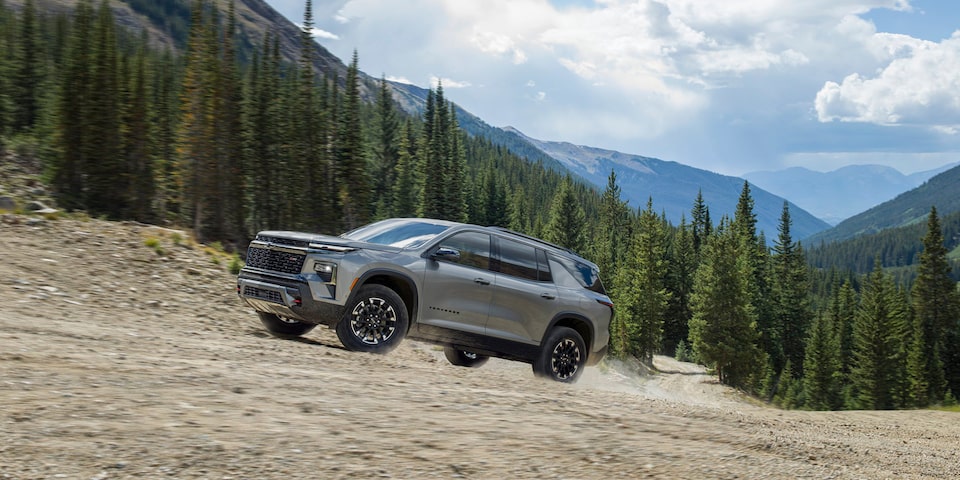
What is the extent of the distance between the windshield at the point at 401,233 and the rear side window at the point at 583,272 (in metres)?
2.14

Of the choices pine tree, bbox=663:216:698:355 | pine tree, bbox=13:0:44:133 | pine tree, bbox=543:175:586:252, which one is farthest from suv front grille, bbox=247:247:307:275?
pine tree, bbox=543:175:586:252

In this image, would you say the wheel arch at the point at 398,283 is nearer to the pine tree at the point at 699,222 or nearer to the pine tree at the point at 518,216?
the pine tree at the point at 518,216

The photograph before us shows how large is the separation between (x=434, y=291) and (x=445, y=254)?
541mm

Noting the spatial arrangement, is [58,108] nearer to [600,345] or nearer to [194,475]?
[600,345]

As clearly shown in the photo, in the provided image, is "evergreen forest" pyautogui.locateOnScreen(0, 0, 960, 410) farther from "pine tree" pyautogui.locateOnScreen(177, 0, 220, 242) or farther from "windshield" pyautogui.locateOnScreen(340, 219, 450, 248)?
"windshield" pyautogui.locateOnScreen(340, 219, 450, 248)

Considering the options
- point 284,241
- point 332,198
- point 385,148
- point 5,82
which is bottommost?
point 284,241

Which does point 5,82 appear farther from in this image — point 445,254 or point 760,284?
point 760,284

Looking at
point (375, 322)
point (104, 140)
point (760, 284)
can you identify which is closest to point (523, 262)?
point (375, 322)

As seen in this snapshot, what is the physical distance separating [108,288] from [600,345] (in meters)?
8.74

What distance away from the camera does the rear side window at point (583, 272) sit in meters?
11.7

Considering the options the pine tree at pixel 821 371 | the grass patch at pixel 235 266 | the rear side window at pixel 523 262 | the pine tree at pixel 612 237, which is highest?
the pine tree at pixel 612 237

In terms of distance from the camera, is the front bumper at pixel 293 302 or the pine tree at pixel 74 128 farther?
the pine tree at pixel 74 128

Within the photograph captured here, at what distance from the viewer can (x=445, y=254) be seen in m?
10.1

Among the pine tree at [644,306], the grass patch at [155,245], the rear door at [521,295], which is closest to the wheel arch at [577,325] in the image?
the rear door at [521,295]
